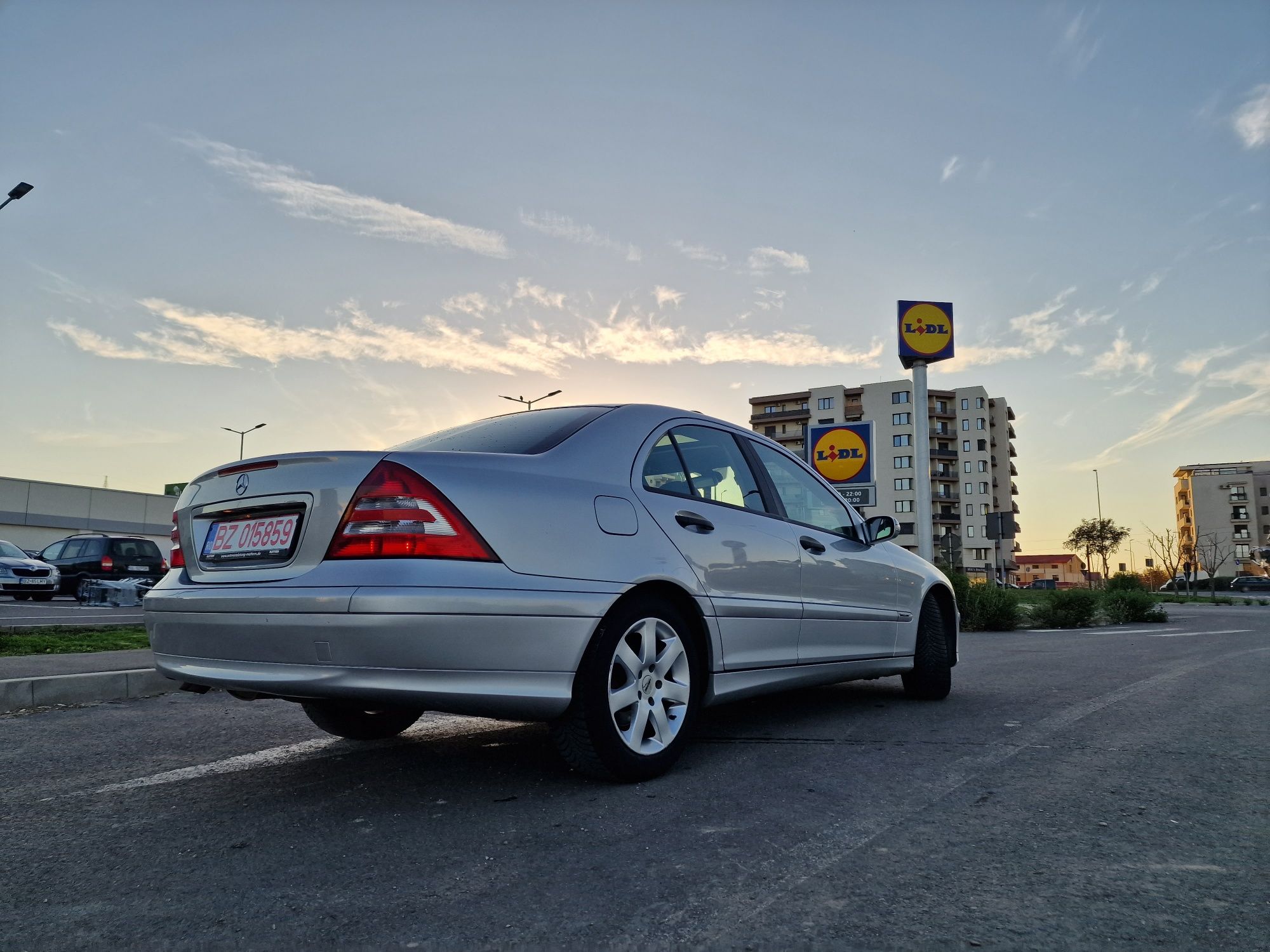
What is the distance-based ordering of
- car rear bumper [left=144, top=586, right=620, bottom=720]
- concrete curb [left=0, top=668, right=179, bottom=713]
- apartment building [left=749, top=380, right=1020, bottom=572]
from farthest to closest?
1. apartment building [left=749, top=380, right=1020, bottom=572]
2. concrete curb [left=0, top=668, right=179, bottom=713]
3. car rear bumper [left=144, top=586, right=620, bottom=720]

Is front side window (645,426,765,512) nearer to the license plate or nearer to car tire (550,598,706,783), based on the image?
car tire (550,598,706,783)

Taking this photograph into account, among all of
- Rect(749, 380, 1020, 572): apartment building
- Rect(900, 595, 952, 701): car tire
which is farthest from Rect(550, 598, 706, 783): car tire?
Rect(749, 380, 1020, 572): apartment building

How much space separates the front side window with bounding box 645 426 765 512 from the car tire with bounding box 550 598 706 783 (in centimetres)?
65

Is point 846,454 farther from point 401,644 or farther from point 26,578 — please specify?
point 26,578

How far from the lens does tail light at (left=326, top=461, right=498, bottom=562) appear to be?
10.1 ft

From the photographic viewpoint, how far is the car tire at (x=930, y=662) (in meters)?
5.82

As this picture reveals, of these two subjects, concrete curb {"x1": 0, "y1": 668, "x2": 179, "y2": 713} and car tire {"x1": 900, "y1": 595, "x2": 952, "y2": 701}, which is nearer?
concrete curb {"x1": 0, "y1": 668, "x2": 179, "y2": 713}

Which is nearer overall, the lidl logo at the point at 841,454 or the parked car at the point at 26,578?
the lidl logo at the point at 841,454

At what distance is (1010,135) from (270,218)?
10331 mm

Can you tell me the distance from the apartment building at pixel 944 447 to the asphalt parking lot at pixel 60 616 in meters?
76.7

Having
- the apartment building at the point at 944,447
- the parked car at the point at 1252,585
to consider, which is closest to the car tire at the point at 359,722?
the parked car at the point at 1252,585

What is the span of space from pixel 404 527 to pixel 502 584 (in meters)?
0.38

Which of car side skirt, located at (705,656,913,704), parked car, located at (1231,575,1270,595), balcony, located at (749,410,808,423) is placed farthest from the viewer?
balcony, located at (749,410,808,423)

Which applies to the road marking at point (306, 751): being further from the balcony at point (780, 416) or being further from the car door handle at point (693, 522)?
the balcony at point (780, 416)
